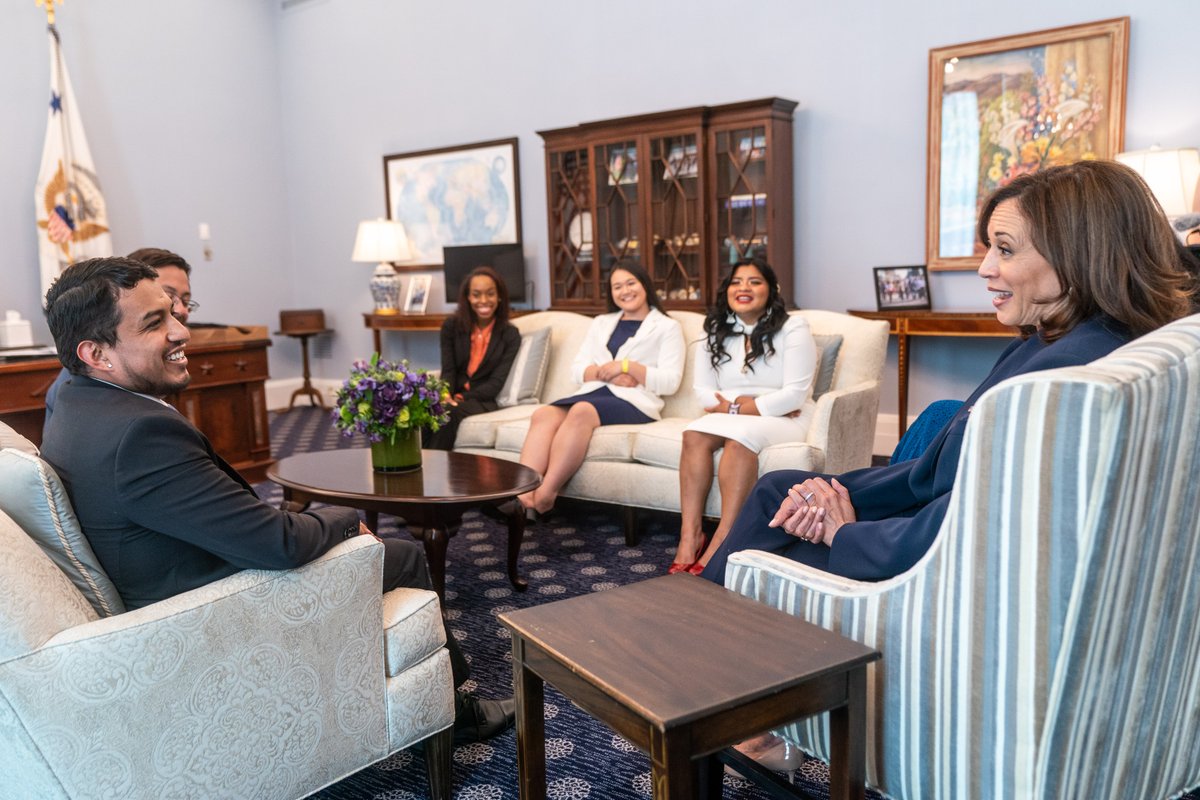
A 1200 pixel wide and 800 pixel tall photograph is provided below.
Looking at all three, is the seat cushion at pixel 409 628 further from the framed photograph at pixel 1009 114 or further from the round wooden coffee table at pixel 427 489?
the framed photograph at pixel 1009 114

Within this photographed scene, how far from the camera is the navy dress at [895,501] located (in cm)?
162

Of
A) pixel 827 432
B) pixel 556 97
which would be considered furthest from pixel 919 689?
pixel 556 97

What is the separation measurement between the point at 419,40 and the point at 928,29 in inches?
156

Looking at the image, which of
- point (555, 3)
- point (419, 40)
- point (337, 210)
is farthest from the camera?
point (337, 210)

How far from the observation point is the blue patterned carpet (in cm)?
206

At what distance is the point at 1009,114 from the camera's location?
4820mm

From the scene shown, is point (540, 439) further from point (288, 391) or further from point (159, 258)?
point (288, 391)

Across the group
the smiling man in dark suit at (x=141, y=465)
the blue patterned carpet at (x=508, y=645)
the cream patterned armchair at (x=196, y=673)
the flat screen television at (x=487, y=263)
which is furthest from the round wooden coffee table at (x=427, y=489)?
the flat screen television at (x=487, y=263)

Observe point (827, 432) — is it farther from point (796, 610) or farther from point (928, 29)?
point (928, 29)

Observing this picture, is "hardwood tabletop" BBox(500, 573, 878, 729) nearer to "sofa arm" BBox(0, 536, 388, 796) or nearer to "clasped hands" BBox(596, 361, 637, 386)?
"sofa arm" BBox(0, 536, 388, 796)

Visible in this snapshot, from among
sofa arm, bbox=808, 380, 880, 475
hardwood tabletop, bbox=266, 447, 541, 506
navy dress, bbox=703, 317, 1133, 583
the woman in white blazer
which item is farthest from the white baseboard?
navy dress, bbox=703, 317, 1133, 583

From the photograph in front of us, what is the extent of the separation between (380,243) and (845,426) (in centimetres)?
459

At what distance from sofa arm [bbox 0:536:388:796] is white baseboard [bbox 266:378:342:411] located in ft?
21.6

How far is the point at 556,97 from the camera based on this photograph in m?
6.52
